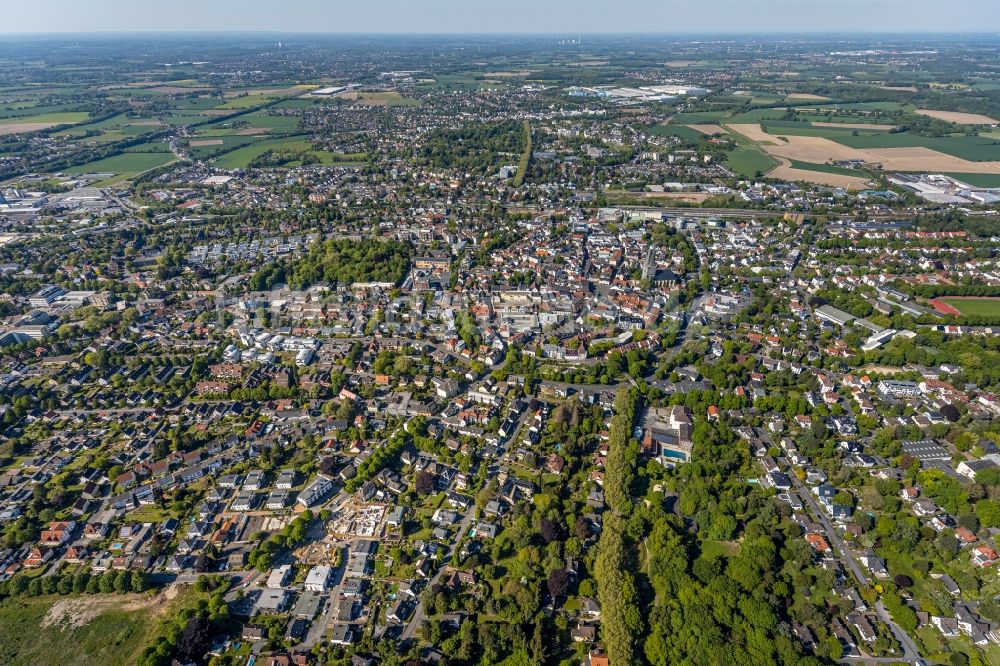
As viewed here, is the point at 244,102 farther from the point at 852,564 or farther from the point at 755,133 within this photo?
the point at 852,564

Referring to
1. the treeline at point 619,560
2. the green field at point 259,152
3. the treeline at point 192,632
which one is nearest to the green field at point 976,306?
the treeline at point 619,560

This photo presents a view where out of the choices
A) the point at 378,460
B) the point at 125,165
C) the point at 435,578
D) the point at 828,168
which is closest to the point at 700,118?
the point at 828,168

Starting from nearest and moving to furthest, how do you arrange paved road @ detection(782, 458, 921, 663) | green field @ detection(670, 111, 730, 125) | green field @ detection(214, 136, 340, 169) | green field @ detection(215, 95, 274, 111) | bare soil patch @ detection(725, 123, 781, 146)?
paved road @ detection(782, 458, 921, 663) → green field @ detection(214, 136, 340, 169) → bare soil patch @ detection(725, 123, 781, 146) → green field @ detection(670, 111, 730, 125) → green field @ detection(215, 95, 274, 111)

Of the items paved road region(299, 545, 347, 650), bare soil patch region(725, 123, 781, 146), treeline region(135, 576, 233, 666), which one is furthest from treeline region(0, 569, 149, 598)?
bare soil patch region(725, 123, 781, 146)

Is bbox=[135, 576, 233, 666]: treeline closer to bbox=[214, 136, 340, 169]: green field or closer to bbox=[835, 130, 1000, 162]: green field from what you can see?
bbox=[214, 136, 340, 169]: green field

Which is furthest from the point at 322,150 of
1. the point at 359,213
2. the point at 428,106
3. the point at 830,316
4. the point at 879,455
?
the point at 879,455
